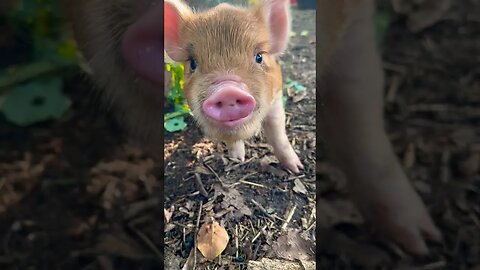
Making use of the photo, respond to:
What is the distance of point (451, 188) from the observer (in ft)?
4.51

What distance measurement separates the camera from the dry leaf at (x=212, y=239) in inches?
56.1

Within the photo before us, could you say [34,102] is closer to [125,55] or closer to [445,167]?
[125,55]

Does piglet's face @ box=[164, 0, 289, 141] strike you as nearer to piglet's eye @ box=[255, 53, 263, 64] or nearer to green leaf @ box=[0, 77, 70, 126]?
piglet's eye @ box=[255, 53, 263, 64]

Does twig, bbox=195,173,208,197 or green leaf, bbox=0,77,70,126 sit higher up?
green leaf, bbox=0,77,70,126

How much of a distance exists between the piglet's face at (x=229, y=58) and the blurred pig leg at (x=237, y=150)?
1 centimetres

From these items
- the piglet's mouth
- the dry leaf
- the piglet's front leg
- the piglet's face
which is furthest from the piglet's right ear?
the dry leaf

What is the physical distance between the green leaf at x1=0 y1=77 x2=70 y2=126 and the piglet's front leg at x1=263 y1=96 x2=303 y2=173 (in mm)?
399

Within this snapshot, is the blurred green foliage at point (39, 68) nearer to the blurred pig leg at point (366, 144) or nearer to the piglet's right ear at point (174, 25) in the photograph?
the piglet's right ear at point (174, 25)

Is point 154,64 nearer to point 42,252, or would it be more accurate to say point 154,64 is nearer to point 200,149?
point 200,149

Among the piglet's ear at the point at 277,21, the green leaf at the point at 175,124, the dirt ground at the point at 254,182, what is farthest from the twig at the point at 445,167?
the green leaf at the point at 175,124

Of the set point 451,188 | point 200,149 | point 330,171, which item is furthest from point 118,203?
point 451,188

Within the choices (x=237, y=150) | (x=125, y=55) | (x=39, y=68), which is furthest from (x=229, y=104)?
(x=39, y=68)

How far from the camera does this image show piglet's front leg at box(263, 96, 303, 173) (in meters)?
1.42

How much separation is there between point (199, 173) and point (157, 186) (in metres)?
0.09
